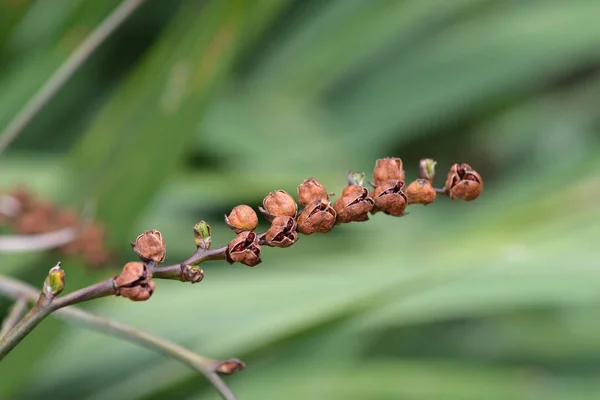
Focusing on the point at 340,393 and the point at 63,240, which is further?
the point at 340,393

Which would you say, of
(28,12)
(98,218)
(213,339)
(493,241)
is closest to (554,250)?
(493,241)

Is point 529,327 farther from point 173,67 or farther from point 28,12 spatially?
point 28,12

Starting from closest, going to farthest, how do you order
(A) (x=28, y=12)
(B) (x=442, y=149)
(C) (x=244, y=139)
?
(A) (x=28, y=12), (C) (x=244, y=139), (B) (x=442, y=149)

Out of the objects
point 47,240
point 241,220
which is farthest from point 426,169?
point 47,240

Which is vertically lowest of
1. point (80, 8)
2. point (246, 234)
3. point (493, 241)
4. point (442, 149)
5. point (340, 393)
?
point (246, 234)

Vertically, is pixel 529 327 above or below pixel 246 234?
above

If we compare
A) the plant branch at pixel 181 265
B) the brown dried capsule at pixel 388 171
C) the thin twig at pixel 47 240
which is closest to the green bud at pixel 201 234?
the plant branch at pixel 181 265

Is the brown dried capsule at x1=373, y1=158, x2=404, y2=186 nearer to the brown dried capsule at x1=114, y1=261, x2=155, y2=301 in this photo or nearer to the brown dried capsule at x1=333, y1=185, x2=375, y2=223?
the brown dried capsule at x1=333, y1=185, x2=375, y2=223

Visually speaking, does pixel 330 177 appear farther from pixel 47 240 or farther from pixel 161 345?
pixel 161 345
